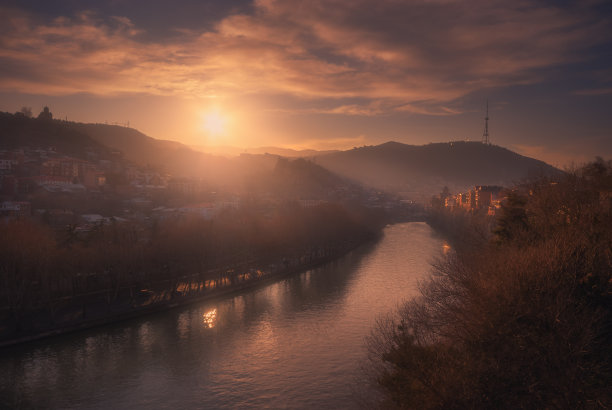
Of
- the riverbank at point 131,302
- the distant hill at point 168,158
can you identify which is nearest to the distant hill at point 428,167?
the distant hill at point 168,158

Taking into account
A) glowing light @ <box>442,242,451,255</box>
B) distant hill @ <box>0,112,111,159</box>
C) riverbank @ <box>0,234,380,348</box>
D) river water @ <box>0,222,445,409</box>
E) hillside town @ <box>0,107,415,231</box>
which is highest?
distant hill @ <box>0,112,111,159</box>

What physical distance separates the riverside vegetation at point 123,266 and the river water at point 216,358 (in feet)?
2.71

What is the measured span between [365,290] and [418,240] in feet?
45.3

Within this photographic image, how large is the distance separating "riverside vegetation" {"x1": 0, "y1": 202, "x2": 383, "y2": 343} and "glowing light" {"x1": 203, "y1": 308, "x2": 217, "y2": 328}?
0.99 meters

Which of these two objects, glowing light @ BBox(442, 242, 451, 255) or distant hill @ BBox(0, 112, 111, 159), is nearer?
glowing light @ BBox(442, 242, 451, 255)

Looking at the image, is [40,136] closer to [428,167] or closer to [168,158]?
[168,158]

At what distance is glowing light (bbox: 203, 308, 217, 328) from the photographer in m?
10.9

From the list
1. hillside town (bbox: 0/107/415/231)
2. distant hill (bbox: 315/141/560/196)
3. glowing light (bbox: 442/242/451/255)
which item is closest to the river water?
glowing light (bbox: 442/242/451/255)

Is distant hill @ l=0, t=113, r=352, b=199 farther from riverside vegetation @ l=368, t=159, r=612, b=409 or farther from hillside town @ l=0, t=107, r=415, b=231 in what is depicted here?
riverside vegetation @ l=368, t=159, r=612, b=409

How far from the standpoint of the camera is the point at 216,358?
8.80 metres

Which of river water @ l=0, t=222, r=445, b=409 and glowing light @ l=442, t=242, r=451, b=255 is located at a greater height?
glowing light @ l=442, t=242, r=451, b=255

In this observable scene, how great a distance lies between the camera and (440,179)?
3418 inches

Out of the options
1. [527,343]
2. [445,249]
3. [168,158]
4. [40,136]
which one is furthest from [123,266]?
[168,158]

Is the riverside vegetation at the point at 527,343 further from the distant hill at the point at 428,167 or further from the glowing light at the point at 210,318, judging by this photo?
the distant hill at the point at 428,167
